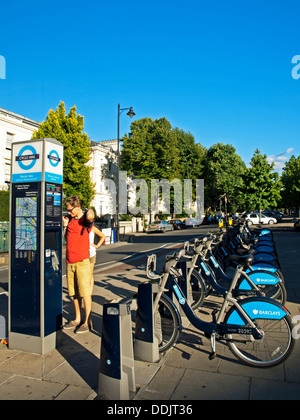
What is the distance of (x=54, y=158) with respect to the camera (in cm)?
396

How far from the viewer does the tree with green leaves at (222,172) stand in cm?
5462

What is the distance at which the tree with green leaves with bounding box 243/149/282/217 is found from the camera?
32219 millimetres

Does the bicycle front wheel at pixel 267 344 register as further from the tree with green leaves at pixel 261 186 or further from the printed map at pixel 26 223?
the tree with green leaves at pixel 261 186

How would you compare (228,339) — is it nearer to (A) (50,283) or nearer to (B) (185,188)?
(A) (50,283)

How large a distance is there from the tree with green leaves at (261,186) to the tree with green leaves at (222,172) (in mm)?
20553

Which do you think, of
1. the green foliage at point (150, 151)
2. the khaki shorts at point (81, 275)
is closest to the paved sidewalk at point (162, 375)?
the khaki shorts at point (81, 275)

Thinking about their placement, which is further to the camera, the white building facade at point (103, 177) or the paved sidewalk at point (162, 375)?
the white building facade at point (103, 177)

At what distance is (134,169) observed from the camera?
40.1 metres

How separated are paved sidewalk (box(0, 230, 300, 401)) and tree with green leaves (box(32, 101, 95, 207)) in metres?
25.3

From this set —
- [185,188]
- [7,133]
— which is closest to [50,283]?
[7,133]

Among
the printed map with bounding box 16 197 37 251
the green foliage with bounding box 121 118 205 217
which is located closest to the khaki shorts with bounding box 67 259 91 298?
the printed map with bounding box 16 197 37 251

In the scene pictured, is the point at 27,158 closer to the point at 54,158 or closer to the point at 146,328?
the point at 54,158

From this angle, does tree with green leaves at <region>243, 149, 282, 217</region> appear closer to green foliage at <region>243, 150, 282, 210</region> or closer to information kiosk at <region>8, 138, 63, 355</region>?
green foliage at <region>243, 150, 282, 210</region>

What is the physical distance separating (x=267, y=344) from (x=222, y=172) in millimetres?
54030
